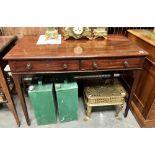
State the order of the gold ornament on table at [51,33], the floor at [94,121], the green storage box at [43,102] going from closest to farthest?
the green storage box at [43,102], the gold ornament on table at [51,33], the floor at [94,121]

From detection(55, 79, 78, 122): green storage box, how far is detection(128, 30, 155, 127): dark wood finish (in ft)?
2.10

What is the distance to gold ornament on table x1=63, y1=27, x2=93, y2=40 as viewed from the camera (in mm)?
1307

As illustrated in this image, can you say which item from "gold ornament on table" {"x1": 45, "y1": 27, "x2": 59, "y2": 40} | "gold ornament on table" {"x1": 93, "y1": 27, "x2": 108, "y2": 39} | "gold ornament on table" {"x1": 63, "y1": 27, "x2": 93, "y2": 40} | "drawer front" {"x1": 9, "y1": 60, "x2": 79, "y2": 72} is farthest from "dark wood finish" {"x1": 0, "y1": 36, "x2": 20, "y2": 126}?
"gold ornament on table" {"x1": 93, "y1": 27, "x2": 108, "y2": 39}

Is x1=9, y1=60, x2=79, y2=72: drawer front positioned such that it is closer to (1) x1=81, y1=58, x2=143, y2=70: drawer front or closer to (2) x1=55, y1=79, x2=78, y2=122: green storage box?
(1) x1=81, y1=58, x2=143, y2=70: drawer front

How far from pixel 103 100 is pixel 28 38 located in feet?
3.01

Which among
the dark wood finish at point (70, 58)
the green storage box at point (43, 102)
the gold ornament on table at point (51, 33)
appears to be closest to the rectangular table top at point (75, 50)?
the dark wood finish at point (70, 58)

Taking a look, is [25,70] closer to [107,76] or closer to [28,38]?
[28,38]

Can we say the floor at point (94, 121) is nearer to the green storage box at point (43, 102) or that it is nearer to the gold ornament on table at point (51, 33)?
the green storage box at point (43, 102)

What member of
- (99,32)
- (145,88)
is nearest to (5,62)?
(99,32)

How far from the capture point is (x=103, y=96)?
1.42 meters

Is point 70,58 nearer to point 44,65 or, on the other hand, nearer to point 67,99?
point 44,65

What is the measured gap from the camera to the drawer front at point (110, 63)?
1.12 meters

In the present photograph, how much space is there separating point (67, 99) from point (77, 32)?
0.60 m
